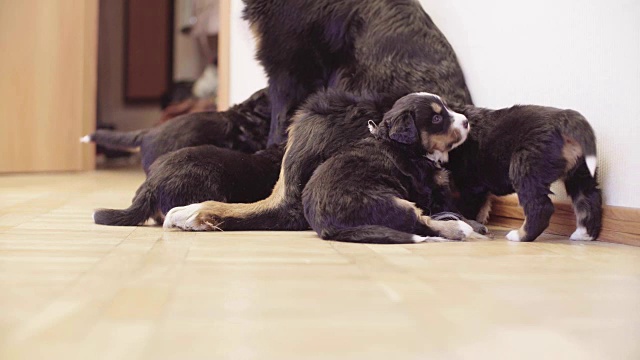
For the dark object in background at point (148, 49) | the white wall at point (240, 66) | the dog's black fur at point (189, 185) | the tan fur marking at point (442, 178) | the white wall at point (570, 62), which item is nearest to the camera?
the white wall at point (570, 62)

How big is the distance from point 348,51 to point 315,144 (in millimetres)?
561

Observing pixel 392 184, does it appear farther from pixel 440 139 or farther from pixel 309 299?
pixel 309 299

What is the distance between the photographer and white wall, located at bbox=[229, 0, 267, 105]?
373cm

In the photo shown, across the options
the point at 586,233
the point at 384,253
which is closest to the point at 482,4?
the point at 586,233

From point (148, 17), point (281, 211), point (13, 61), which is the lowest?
point (281, 211)

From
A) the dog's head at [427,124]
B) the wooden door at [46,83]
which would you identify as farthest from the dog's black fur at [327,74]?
the wooden door at [46,83]

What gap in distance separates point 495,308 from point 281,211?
1.10m

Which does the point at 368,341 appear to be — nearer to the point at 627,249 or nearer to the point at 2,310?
the point at 2,310

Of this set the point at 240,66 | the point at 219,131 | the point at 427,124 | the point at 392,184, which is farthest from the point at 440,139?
the point at 240,66

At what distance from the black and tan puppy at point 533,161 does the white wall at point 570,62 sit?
0.11 metres

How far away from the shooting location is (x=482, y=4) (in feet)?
8.18

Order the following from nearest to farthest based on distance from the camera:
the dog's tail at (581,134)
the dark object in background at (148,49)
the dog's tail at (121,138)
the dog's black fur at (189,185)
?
the dog's tail at (581,134), the dog's black fur at (189,185), the dog's tail at (121,138), the dark object in background at (148,49)

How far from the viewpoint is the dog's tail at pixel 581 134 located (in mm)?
1767

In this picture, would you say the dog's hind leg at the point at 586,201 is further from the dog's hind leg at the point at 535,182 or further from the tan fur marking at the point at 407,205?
the tan fur marking at the point at 407,205
